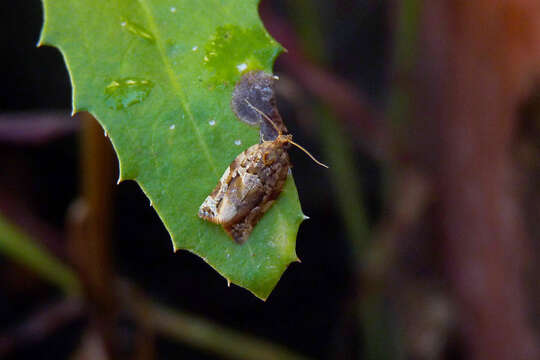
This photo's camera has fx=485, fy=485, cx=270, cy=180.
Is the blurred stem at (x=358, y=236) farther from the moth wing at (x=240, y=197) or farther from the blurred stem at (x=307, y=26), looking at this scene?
the moth wing at (x=240, y=197)

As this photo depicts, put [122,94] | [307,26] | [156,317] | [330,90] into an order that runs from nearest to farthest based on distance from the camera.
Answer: [122,94] < [156,317] < [330,90] < [307,26]

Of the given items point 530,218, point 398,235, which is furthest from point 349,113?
A: point 530,218

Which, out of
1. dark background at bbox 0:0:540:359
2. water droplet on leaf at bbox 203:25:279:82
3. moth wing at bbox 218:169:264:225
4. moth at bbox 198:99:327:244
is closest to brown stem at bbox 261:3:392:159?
dark background at bbox 0:0:540:359

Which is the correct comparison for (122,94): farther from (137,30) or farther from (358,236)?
(358,236)

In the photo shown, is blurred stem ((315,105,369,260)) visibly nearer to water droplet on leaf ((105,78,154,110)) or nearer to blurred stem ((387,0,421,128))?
blurred stem ((387,0,421,128))

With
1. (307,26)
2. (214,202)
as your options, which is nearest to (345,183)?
(307,26)

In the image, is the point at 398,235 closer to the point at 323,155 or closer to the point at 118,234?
the point at 323,155

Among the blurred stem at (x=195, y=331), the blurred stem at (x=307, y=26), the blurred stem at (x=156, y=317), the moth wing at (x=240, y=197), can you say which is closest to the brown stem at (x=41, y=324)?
the blurred stem at (x=156, y=317)
